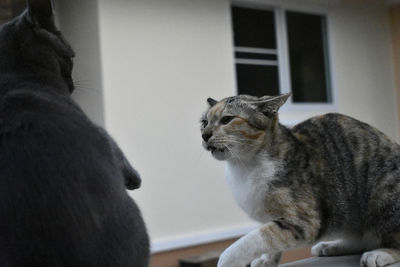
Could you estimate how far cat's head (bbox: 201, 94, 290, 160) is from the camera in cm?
115

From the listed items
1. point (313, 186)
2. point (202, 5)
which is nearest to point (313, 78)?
point (202, 5)

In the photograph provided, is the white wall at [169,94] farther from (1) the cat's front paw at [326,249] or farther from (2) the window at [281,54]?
(1) the cat's front paw at [326,249]

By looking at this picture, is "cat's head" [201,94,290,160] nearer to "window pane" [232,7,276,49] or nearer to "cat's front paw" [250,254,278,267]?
"cat's front paw" [250,254,278,267]

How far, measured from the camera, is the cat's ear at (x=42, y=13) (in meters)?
1.09

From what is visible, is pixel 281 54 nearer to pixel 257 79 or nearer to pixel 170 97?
pixel 257 79

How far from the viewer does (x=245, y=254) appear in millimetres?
1105

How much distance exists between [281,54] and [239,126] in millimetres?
3642

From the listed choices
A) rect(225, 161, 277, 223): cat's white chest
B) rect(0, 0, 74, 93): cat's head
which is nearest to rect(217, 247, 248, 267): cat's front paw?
rect(225, 161, 277, 223): cat's white chest

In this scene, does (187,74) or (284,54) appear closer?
(187,74)

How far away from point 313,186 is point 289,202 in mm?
73

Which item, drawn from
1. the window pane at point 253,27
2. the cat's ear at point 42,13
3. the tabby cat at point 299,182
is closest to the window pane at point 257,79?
the window pane at point 253,27

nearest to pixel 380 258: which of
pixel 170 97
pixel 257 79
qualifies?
pixel 170 97

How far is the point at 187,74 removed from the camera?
4094mm

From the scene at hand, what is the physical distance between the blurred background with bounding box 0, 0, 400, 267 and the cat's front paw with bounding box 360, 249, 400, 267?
2.45 meters
